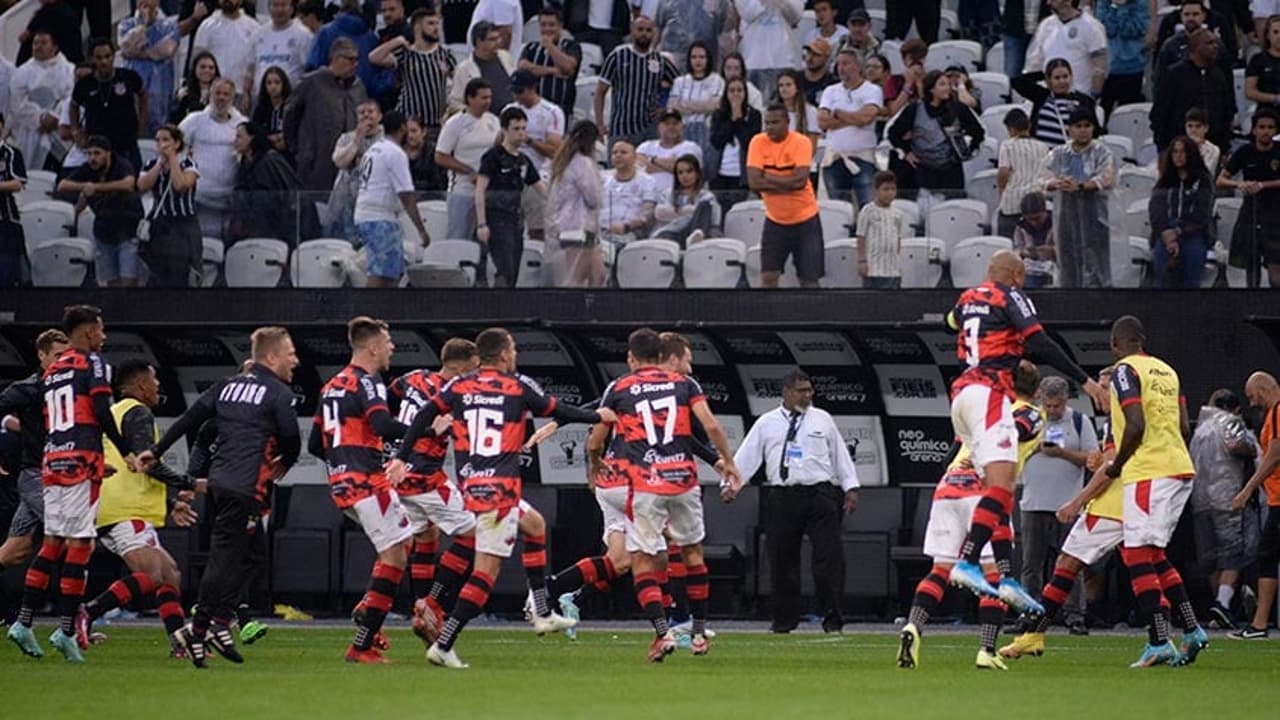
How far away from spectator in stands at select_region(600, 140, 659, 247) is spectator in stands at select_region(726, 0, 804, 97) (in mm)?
3588

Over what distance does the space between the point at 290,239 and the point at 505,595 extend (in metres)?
4.25

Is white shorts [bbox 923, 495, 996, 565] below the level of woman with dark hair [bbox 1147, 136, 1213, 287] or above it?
below

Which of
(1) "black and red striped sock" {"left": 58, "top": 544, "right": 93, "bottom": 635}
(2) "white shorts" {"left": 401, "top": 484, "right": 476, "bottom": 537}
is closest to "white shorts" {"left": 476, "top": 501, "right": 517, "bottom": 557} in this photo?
(2) "white shorts" {"left": 401, "top": 484, "right": 476, "bottom": 537}

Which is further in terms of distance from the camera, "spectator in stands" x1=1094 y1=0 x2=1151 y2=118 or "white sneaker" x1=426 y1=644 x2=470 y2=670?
"spectator in stands" x1=1094 y1=0 x2=1151 y2=118

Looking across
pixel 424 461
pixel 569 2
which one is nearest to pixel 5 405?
pixel 424 461

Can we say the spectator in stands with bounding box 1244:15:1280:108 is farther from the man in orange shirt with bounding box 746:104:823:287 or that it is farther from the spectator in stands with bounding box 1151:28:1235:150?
the man in orange shirt with bounding box 746:104:823:287

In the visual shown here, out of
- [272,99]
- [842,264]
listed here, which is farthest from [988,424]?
[272,99]

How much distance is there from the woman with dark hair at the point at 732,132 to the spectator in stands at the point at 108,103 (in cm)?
615

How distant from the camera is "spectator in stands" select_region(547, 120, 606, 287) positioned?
861 inches

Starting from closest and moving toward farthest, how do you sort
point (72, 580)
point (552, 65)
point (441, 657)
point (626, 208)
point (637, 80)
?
point (441, 657), point (72, 580), point (626, 208), point (637, 80), point (552, 65)

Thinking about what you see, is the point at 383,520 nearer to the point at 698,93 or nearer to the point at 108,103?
the point at 698,93

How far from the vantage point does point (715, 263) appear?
71.6ft

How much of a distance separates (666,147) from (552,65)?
2.77 meters

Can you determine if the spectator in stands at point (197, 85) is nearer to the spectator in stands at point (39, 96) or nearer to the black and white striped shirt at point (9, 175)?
the spectator in stands at point (39, 96)
